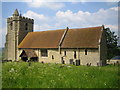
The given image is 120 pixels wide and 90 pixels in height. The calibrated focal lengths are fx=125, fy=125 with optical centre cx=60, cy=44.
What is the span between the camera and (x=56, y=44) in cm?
2659

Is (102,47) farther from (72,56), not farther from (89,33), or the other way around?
(72,56)

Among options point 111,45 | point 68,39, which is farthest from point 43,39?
point 111,45

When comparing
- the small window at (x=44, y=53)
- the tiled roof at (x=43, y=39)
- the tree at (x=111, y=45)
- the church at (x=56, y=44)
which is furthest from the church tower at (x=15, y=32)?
the tree at (x=111, y=45)

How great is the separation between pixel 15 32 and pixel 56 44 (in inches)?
531

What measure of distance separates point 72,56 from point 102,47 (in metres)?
5.89

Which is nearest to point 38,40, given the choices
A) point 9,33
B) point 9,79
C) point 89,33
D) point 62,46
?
point 62,46

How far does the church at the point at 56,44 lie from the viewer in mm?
23031

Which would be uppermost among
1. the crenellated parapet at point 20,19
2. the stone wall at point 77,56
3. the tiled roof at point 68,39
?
the crenellated parapet at point 20,19

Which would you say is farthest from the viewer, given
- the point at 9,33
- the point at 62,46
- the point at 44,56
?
the point at 9,33

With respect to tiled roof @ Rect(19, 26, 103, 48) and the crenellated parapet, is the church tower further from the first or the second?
tiled roof @ Rect(19, 26, 103, 48)

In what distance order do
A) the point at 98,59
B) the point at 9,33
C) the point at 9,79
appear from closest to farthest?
the point at 9,79, the point at 98,59, the point at 9,33

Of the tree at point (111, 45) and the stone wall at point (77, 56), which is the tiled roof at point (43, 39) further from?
the tree at point (111, 45)

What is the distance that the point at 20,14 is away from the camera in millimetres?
35781

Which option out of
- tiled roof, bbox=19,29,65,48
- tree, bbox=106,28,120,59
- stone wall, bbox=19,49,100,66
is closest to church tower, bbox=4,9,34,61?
tiled roof, bbox=19,29,65,48
